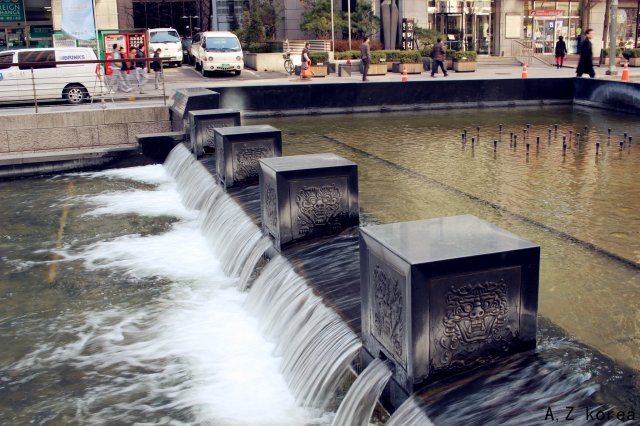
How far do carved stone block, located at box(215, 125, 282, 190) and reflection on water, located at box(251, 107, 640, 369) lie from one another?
1.71 m

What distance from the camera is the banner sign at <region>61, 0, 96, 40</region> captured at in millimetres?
24125

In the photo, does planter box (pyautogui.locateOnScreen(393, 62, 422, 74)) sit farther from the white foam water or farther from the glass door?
the white foam water

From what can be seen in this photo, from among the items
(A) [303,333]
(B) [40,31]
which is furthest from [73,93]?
(B) [40,31]

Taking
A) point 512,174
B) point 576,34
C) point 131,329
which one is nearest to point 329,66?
point 576,34

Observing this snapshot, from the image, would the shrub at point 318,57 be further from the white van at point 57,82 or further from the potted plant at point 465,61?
the white van at point 57,82

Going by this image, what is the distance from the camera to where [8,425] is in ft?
23.1

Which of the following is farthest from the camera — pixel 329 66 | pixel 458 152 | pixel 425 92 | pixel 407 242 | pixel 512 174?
pixel 329 66

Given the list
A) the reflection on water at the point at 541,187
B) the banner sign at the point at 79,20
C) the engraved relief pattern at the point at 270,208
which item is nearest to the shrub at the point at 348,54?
the reflection on water at the point at 541,187

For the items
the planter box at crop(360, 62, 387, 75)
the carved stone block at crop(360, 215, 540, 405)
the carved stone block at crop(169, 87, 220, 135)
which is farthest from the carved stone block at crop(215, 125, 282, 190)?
the planter box at crop(360, 62, 387, 75)

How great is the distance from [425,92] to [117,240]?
50.7ft

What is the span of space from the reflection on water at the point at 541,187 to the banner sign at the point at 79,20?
627cm

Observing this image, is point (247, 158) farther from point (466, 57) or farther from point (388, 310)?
point (466, 57)

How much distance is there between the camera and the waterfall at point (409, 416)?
5320 millimetres

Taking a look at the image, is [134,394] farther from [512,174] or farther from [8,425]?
[512,174]
